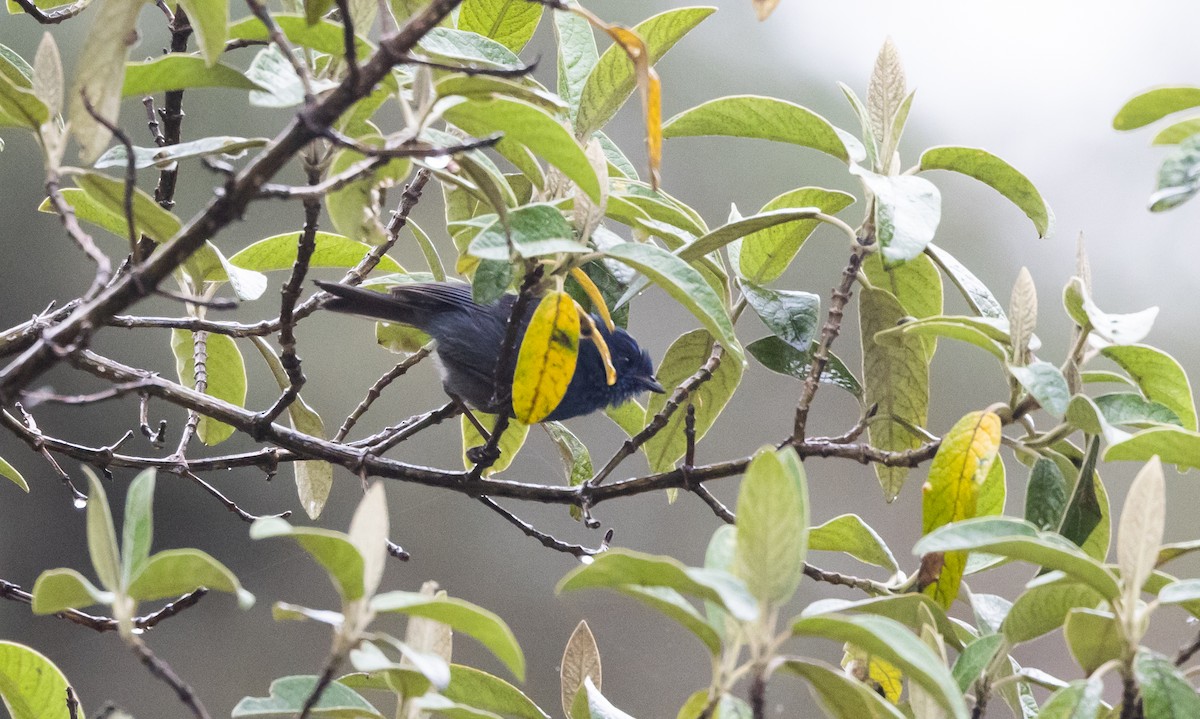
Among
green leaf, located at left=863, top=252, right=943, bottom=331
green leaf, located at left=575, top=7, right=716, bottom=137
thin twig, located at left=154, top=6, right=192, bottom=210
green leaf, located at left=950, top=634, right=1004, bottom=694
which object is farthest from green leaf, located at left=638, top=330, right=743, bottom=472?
thin twig, located at left=154, top=6, right=192, bottom=210

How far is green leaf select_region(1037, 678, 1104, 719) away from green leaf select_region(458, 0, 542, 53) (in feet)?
4.15

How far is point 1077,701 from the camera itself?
0.91 m

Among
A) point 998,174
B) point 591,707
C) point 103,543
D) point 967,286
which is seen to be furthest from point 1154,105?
point 103,543

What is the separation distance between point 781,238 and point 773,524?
84cm

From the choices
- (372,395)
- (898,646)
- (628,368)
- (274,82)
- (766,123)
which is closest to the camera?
(898,646)

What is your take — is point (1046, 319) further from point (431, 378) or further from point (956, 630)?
point (956, 630)

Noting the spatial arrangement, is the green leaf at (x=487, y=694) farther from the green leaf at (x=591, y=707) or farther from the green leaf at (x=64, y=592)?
the green leaf at (x=64, y=592)

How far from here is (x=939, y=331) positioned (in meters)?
1.21

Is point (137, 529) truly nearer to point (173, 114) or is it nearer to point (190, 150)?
point (190, 150)

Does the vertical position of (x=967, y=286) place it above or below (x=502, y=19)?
below

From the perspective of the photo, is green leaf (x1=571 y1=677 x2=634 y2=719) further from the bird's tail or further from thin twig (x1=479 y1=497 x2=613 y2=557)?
the bird's tail

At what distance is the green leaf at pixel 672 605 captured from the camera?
2.78 feet

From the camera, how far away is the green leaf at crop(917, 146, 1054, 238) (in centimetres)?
137

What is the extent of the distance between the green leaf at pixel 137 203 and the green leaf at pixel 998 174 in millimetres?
1014
